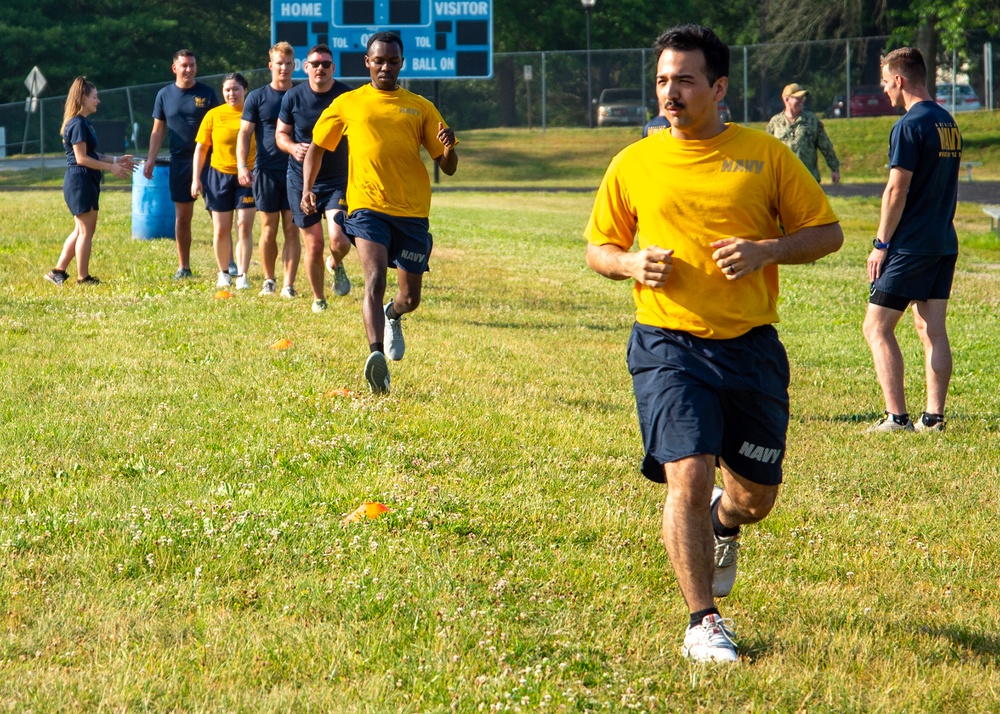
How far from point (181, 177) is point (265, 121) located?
220cm

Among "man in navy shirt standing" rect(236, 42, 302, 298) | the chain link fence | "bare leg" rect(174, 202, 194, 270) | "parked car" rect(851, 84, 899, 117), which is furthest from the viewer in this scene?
"parked car" rect(851, 84, 899, 117)

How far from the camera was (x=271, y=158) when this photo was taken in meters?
11.5

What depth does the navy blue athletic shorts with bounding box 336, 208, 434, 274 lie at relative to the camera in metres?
8.02

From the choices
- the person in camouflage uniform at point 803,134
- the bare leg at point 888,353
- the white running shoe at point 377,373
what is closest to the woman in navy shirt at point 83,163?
the white running shoe at point 377,373

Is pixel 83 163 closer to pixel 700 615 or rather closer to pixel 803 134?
pixel 803 134

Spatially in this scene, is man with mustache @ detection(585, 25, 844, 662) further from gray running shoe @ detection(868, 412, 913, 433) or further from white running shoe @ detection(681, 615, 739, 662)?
gray running shoe @ detection(868, 412, 913, 433)

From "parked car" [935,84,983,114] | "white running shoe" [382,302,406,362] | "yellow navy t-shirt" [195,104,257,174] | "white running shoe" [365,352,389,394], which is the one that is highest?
"parked car" [935,84,983,114]

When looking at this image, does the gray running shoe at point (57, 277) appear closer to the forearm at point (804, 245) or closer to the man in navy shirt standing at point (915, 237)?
the man in navy shirt standing at point (915, 237)

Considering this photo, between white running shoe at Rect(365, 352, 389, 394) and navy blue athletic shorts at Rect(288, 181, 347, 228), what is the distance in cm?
268

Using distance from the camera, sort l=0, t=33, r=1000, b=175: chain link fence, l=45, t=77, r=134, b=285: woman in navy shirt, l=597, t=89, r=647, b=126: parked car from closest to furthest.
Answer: l=45, t=77, r=134, b=285: woman in navy shirt < l=0, t=33, r=1000, b=175: chain link fence < l=597, t=89, r=647, b=126: parked car

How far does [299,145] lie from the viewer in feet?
33.5

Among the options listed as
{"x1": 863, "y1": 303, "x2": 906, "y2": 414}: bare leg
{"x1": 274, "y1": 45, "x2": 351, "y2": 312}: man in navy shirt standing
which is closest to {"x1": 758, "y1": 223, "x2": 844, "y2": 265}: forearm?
{"x1": 863, "y1": 303, "x2": 906, "y2": 414}: bare leg

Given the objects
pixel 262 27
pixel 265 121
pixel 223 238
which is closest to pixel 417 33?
pixel 223 238

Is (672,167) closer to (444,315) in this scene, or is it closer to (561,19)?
(444,315)
